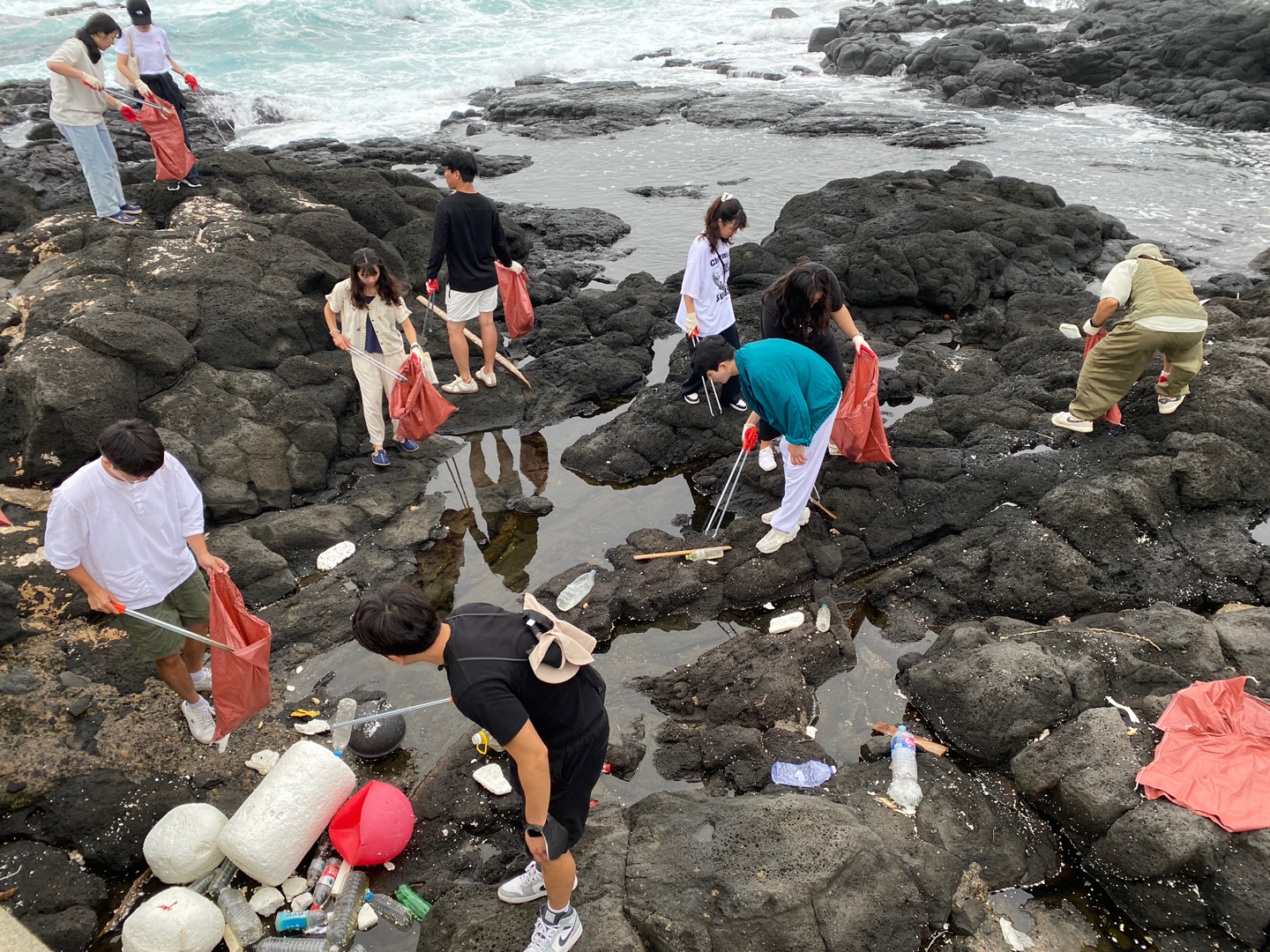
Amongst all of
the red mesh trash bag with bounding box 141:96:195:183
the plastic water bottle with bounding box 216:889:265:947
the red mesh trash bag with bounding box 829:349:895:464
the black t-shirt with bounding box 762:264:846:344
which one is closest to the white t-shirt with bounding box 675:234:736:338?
the black t-shirt with bounding box 762:264:846:344

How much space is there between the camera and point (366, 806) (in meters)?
4.17

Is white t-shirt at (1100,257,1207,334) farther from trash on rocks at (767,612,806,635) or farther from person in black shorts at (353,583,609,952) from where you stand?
person in black shorts at (353,583,609,952)

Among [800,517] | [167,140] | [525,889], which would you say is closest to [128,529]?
[525,889]

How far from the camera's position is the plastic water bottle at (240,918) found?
3.90m

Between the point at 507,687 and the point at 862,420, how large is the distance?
450 cm

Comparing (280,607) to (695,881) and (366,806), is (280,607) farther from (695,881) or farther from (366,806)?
(695,881)

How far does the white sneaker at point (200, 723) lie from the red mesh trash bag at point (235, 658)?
0.60 feet

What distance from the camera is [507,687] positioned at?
2.93 meters

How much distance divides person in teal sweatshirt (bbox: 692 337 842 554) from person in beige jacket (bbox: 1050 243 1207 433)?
8.54 feet

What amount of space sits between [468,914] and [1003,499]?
5.16m

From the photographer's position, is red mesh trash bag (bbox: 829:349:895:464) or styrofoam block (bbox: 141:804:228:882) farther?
red mesh trash bag (bbox: 829:349:895:464)

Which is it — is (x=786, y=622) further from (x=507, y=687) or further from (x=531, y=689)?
(x=507, y=687)

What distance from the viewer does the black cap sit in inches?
386

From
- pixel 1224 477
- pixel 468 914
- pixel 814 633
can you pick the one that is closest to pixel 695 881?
pixel 468 914
